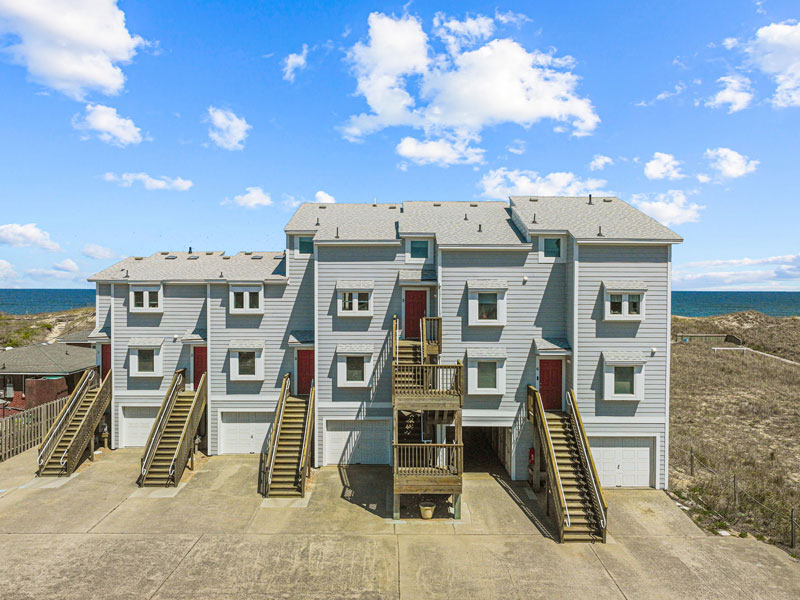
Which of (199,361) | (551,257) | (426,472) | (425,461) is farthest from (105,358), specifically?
(551,257)

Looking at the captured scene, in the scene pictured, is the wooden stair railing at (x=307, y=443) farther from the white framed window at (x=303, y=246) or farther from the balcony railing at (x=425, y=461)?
the white framed window at (x=303, y=246)

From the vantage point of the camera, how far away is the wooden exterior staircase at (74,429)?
17.3 m

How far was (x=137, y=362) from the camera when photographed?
19.9 metres

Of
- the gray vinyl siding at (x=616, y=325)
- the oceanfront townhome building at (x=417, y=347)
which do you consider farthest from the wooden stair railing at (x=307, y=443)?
the gray vinyl siding at (x=616, y=325)

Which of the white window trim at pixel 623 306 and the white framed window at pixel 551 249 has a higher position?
the white framed window at pixel 551 249

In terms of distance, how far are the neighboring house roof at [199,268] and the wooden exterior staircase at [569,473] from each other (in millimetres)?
12356

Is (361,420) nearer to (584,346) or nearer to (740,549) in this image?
(584,346)

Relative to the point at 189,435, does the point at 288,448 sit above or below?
below

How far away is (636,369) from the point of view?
16.8 meters

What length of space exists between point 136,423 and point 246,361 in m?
6.25

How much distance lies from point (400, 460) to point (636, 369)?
31.3 ft

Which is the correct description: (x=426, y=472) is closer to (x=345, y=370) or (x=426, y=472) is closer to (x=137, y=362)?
(x=345, y=370)

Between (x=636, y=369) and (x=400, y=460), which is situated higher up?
(x=636, y=369)

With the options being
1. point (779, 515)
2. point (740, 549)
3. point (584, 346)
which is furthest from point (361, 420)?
point (779, 515)
